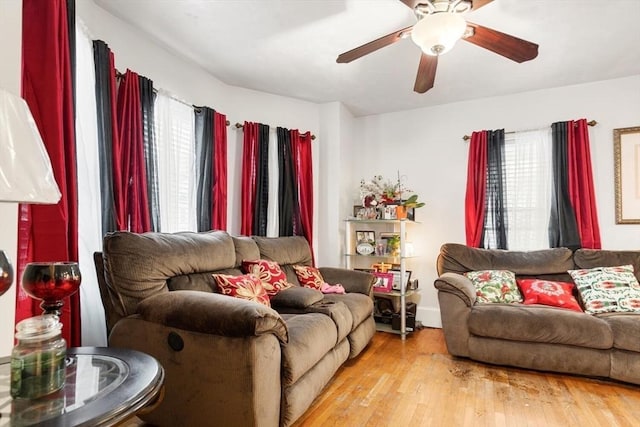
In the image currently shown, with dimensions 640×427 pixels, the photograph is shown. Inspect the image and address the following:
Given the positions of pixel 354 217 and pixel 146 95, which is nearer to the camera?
pixel 146 95

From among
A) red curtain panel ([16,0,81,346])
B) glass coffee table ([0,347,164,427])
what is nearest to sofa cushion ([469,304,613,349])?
glass coffee table ([0,347,164,427])

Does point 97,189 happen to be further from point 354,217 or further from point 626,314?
point 626,314

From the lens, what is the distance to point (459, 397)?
7.38 feet

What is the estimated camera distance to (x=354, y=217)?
4172mm

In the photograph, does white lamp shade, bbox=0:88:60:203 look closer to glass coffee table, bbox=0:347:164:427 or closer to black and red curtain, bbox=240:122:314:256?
glass coffee table, bbox=0:347:164:427

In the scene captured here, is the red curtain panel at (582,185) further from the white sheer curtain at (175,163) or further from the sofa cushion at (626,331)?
the white sheer curtain at (175,163)

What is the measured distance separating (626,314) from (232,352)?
112 inches

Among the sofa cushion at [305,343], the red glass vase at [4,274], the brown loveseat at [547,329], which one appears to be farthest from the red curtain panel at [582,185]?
the red glass vase at [4,274]

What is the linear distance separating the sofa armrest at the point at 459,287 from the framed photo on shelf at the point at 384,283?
0.74 meters

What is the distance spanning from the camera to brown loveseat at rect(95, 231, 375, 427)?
1.60 metres

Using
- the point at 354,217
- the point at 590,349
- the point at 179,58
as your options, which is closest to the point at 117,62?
the point at 179,58

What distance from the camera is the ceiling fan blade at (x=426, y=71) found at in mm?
2148

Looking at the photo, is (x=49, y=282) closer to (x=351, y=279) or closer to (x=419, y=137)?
(x=351, y=279)

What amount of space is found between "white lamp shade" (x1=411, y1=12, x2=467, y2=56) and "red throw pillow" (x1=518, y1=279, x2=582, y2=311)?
226 centimetres
